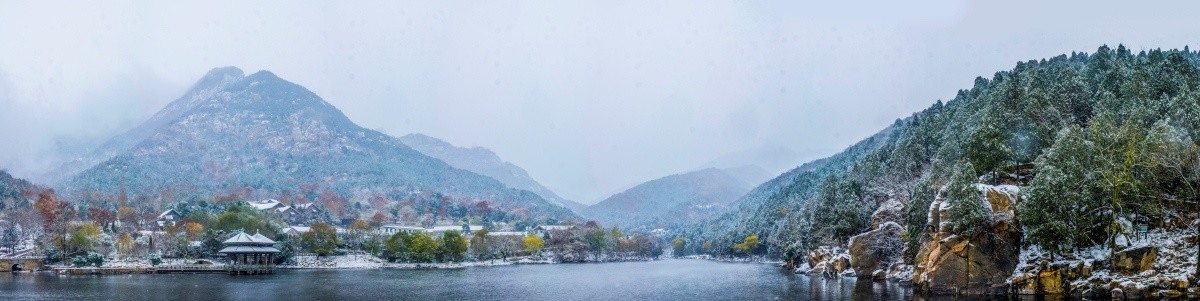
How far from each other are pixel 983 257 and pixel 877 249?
21.9 meters

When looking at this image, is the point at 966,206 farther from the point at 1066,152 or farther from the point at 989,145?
the point at 989,145

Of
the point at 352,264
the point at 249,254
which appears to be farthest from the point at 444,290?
the point at 352,264

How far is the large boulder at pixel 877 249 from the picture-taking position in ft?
235

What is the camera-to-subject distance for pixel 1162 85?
56656 millimetres

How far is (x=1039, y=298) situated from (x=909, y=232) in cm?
1787

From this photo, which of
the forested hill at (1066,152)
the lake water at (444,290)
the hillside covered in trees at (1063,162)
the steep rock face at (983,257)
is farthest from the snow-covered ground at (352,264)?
the steep rock face at (983,257)

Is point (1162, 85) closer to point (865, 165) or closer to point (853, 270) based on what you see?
point (853, 270)

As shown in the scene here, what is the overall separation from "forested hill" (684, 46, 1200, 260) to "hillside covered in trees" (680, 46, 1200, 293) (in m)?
0.10

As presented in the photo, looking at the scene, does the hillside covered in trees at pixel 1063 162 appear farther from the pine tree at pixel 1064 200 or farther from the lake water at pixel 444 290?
the lake water at pixel 444 290

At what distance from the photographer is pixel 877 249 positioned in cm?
7238

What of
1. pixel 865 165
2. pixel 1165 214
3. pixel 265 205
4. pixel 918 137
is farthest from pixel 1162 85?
pixel 265 205

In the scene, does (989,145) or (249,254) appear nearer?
(989,145)

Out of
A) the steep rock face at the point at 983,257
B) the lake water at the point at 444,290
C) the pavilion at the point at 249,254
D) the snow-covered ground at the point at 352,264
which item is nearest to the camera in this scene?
the steep rock face at the point at 983,257

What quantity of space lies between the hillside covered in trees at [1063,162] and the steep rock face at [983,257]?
0.58 metres
